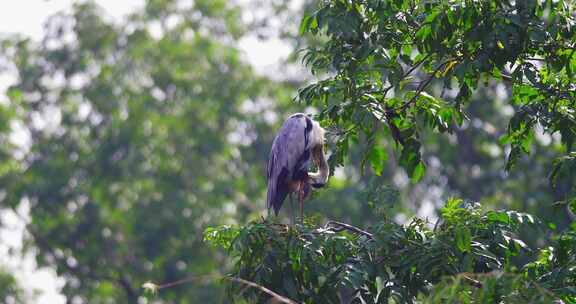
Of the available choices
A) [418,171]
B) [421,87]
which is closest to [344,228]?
[418,171]

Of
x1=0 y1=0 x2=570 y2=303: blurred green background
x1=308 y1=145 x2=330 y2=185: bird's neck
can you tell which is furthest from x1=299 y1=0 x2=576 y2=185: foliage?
x1=0 y1=0 x2=570 y2=303: blurred green background

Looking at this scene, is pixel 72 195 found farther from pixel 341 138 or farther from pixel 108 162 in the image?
pixel 341 138

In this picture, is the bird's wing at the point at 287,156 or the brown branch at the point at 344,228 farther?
the bird's wing at the point at 287,156

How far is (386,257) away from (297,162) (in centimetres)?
263

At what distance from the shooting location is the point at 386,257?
6.73 m

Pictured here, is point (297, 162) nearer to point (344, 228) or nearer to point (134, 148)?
point (344, 228)

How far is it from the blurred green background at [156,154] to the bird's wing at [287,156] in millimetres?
11386

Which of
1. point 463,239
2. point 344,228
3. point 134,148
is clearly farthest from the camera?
point 134,148

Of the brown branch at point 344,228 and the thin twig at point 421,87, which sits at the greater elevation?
the thin twig at point 421,87

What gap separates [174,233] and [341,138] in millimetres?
14861

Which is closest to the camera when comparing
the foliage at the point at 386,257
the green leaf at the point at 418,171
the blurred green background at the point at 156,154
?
the foliage at the point at 386,257

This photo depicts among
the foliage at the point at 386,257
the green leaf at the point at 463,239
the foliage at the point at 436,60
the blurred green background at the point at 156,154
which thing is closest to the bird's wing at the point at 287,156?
the foliage at the point at 436,60

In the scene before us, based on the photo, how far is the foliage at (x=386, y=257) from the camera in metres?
6.48

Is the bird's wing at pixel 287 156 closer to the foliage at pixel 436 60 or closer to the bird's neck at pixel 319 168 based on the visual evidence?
the bird's neck at pixel 319 168
